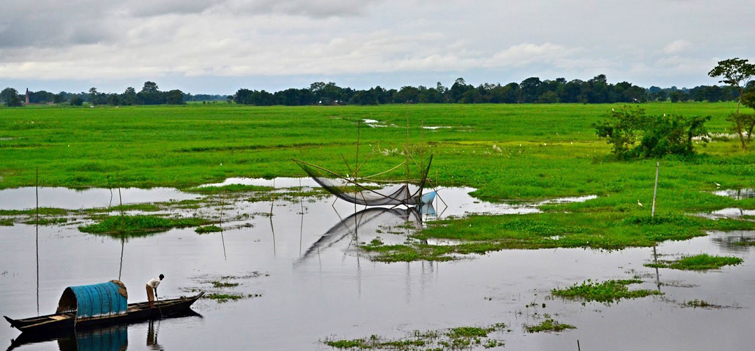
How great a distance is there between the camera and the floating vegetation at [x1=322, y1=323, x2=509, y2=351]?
13.0 meters

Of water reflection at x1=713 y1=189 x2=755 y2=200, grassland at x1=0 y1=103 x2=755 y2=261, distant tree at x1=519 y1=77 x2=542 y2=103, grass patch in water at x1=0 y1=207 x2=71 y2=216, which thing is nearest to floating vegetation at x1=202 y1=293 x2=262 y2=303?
grassland at x1=0 y1=103 x2=755 y2=261

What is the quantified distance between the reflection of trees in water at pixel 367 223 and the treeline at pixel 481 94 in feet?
396

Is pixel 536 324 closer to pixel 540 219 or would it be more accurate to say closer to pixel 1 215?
pixel 540 219

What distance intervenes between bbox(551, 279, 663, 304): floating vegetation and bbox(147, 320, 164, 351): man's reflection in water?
25.7 ft

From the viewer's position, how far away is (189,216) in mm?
25344

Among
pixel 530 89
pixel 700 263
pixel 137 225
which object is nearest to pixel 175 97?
pixel 530 89

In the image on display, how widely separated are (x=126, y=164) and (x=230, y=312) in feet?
85.8

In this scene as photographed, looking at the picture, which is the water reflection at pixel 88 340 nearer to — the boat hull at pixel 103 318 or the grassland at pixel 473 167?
the boat hull at pixel 103 318

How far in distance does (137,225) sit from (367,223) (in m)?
6.96

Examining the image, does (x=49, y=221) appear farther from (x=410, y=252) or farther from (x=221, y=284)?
(x=410, y=252)

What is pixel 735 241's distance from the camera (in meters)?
21.0

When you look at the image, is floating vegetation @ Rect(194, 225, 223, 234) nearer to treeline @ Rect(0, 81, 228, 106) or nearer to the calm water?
the calm water

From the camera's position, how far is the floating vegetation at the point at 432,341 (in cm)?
1298

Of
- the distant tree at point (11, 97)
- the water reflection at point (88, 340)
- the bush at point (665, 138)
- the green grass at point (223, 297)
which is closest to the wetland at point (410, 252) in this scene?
the green grass at point (223, 297)
